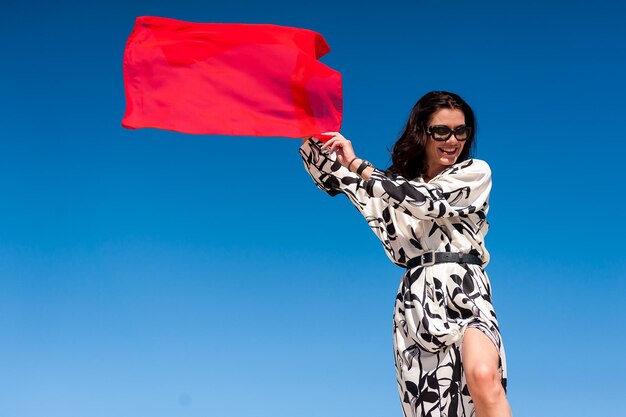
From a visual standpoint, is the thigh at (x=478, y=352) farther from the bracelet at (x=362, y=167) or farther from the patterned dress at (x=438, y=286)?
the bracelet at (x=362, y=167)

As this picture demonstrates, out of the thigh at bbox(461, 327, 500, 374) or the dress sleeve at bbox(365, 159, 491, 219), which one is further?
the dress sleeve at bbox(365, 159, 491, 219)

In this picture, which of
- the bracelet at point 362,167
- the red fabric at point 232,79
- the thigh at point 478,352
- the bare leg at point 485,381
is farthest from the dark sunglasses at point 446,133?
the bare leg at point 485,381

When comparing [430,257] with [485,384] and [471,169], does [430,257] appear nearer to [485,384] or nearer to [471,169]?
[471,169]

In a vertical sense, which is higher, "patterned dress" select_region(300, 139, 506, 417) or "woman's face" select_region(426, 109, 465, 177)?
"woman's face" select_region(426, 109, 465, 177)

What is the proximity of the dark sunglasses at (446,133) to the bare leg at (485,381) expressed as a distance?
1.54 m

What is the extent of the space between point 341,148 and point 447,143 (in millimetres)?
751

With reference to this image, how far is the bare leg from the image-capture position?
5.45 meters

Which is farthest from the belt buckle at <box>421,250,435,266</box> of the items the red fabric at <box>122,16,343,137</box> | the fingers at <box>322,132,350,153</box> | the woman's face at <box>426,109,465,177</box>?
the red fabric at <box>122,16,343,137</box>

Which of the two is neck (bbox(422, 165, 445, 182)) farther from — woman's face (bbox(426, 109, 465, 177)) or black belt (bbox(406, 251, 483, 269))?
black belt (bbox(406, 251, 483, 269))

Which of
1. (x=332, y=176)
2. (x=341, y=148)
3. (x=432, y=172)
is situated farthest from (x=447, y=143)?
(x=332, y=176)

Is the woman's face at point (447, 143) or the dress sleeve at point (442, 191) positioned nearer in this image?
the dress sleeve at point (442, 191)

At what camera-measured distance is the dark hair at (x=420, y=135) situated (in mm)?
6520

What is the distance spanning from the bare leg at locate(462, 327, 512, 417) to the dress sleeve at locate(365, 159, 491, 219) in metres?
0.92

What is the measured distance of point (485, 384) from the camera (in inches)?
215
